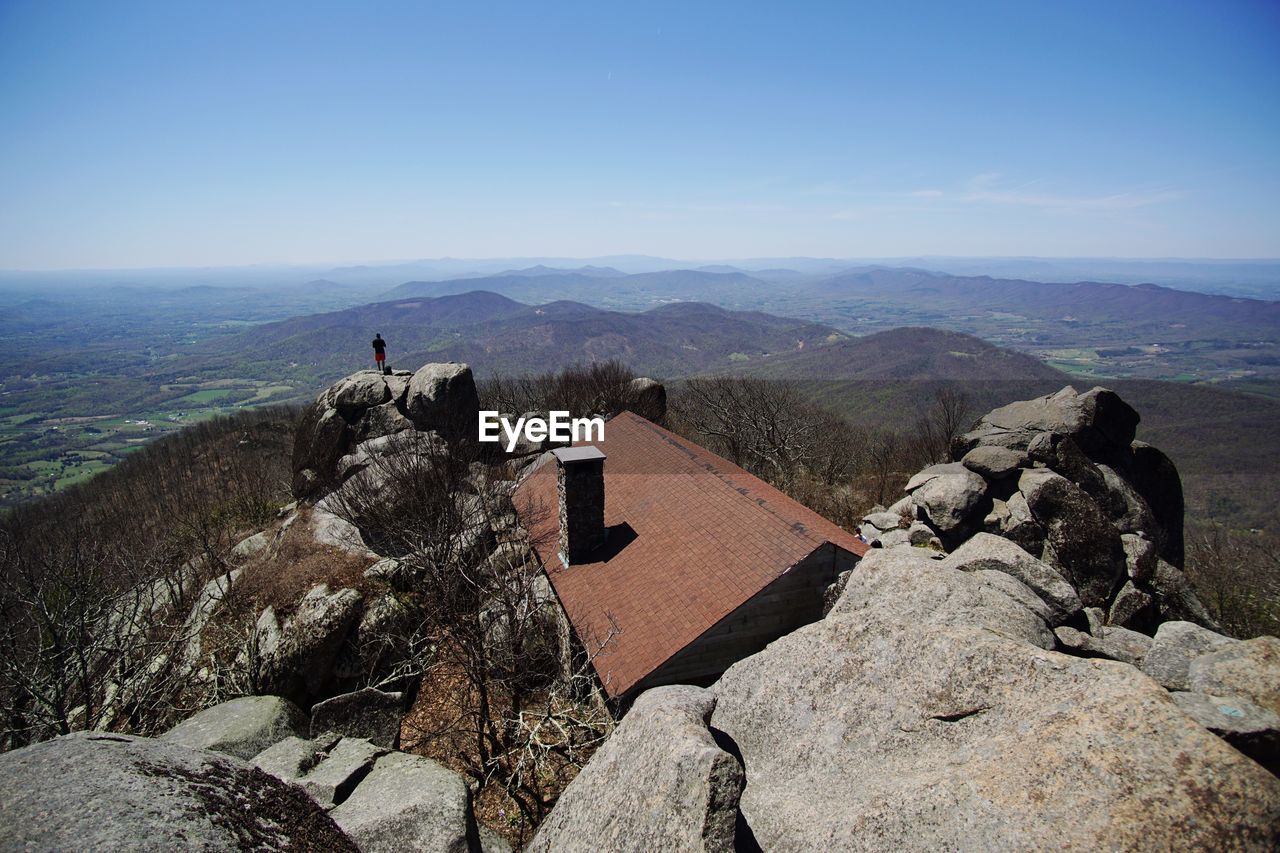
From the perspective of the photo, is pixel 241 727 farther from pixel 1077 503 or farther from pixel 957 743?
pixel 1077 503

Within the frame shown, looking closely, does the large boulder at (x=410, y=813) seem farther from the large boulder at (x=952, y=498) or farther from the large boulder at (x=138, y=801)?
the large boulder at (x=952, y=498)

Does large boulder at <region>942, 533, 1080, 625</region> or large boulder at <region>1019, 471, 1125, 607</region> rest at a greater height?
large boulder at <region>942, 533, 1080, 625</region>

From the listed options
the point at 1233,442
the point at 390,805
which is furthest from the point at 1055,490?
the point at 1233,442

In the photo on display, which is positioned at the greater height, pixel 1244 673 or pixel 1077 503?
pixel 1244 673

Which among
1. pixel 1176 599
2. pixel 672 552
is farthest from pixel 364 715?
pixel 1176 599

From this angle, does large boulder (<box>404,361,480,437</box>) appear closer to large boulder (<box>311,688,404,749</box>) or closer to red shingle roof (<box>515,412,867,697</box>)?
red shingle roof (<box>515,412,867,697</box>)

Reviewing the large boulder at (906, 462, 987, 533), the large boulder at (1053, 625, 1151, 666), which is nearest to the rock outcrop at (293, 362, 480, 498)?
the large boulder at (906, 462, 987, 533)

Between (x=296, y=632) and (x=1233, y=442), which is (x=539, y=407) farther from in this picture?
(x=1233, y=442)
